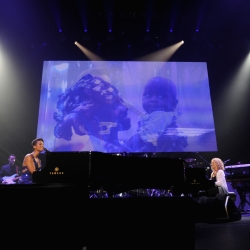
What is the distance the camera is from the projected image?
251 inches

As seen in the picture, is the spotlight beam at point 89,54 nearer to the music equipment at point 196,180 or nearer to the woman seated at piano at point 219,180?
the woman seated at piano at point 219,180

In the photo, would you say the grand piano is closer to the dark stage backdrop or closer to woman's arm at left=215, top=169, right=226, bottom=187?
woman's arm at left=215, top=169, right=226, bottom=187

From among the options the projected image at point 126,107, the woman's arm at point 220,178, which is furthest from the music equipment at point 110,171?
the projected image at point 126,107

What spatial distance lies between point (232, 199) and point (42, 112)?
4417 millimetres

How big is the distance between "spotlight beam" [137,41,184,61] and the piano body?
3.22 meters

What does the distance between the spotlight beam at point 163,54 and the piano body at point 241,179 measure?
10.6 feet

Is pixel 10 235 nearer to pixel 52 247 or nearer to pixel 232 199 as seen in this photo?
pixel 52 247

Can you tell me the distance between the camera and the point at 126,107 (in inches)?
261

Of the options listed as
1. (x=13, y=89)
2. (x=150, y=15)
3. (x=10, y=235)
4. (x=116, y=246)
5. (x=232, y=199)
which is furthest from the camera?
(x=13, y=89)

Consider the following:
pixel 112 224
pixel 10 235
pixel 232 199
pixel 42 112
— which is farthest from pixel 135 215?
pixel 42 112

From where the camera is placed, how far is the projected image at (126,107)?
6.37m

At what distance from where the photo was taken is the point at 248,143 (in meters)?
7.40

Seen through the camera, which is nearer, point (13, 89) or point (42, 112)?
point (42, 112)

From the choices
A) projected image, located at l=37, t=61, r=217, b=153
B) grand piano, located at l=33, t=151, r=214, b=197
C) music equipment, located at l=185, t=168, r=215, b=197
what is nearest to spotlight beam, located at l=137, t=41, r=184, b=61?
projected image, located at l=37, t=61, r=217, b=153
